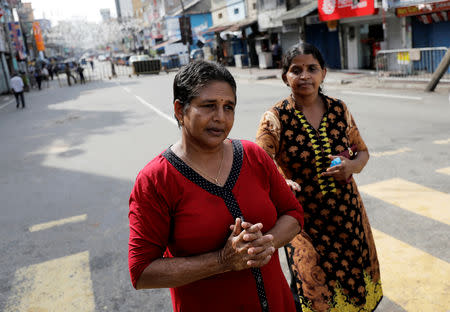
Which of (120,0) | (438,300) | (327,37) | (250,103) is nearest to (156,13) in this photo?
(327,37)

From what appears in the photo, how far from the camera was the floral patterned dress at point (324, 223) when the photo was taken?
2449mm

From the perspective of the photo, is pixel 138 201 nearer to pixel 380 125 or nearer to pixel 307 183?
pixel 307 183

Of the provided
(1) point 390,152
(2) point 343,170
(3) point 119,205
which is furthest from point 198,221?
(1) point 390,152

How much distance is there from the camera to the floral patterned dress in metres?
2.45

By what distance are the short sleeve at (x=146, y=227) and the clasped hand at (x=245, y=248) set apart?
24 cm

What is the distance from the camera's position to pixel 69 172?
306 inches

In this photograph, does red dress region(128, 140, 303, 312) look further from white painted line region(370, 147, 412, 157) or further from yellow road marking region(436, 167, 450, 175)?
white painted line region(370, 147, 412, 157)

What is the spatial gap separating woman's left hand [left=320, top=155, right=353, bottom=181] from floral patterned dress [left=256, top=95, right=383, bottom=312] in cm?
5

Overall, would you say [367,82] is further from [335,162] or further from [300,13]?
[335,162]

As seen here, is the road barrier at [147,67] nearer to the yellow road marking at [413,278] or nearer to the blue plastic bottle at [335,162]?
the yellow road marking at [413,278]

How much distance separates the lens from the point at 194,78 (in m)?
1.63

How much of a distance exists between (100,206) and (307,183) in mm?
3981

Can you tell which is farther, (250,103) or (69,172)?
(250,103)

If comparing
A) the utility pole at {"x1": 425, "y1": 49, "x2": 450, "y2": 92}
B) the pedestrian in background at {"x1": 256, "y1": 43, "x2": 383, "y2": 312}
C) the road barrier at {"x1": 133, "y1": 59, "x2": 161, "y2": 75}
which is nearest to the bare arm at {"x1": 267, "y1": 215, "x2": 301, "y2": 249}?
the pedestrian in background at {"x1": 256, "y1": 43, "x2": 383, "y2": 312}
